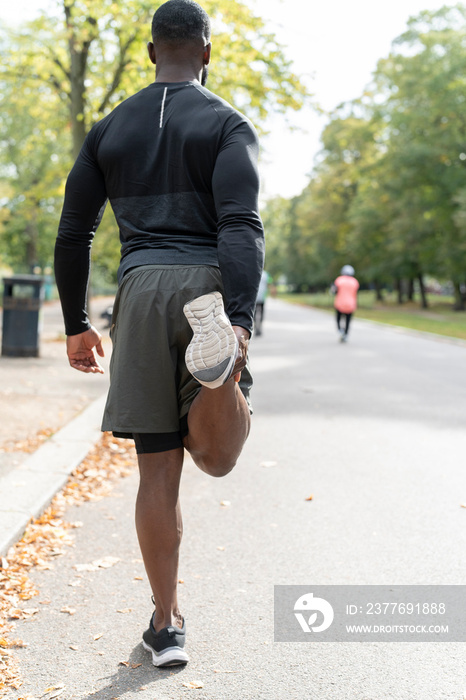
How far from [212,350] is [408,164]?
3773cm

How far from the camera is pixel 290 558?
152 inches

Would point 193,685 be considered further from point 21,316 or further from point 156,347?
point 21,316

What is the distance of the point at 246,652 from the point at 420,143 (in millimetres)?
37624

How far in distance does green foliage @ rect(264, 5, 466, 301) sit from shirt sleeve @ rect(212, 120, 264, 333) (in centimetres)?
3057

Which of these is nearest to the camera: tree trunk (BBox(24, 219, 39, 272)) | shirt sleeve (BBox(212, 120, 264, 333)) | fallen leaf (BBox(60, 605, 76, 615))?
shirt sleeve (BBox(212, 120, 264, 333))

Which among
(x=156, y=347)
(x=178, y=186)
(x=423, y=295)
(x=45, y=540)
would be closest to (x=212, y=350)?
(x=156, y=347)

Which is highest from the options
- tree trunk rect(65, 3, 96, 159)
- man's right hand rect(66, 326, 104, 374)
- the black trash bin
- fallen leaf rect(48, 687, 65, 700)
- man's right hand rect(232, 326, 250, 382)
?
tree trunk rect(65, 3, 96, 159)

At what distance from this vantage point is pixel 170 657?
106 inches

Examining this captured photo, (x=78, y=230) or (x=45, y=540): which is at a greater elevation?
(x=78, y=230)

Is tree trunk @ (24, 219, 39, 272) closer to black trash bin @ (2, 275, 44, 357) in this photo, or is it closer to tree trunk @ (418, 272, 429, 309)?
tree trunk @ (418, 272, 429, 309)

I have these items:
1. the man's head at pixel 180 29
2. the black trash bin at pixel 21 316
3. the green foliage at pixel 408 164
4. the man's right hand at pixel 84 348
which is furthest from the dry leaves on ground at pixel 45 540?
the green foliage at pixel 408 164

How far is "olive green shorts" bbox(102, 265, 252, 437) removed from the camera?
2.51 meters

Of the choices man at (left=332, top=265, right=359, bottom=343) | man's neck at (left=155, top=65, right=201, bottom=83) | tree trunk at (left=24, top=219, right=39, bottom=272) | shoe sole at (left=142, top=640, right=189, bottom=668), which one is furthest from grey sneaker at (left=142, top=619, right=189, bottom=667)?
tree trunk at (left=24, top=219, right=39, bottom=272)

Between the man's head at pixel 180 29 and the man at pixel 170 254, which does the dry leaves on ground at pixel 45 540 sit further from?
the man's head at pixel 180 29
